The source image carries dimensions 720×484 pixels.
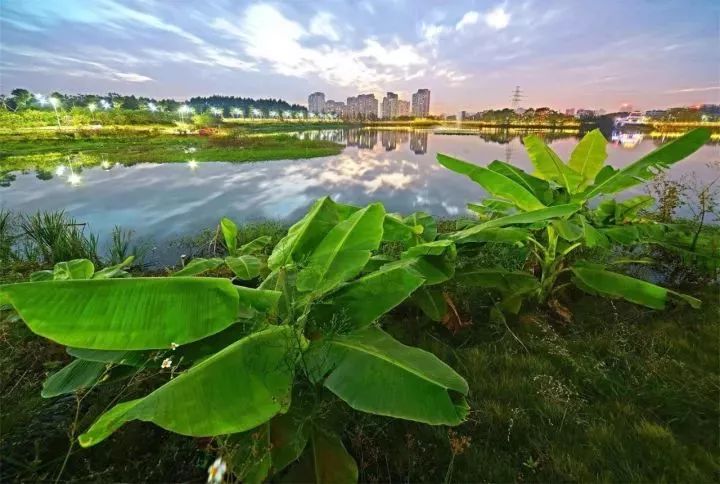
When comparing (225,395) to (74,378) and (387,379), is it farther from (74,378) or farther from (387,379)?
(74,378)

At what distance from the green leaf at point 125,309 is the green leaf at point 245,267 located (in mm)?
891

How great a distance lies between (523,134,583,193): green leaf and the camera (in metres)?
2.67

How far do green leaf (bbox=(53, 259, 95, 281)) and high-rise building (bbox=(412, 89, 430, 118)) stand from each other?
87614 mm

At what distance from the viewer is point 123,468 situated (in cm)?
129

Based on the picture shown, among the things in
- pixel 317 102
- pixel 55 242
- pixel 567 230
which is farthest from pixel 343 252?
pixel 317 102

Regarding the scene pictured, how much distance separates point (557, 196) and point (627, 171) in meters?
0.53

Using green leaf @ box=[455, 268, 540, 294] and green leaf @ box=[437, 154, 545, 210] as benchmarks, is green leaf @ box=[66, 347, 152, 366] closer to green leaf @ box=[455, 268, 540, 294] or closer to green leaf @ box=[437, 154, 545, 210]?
green leaf @ box=[455, 268, 540, 294]

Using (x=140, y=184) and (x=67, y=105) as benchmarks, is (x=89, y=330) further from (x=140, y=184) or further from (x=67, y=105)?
(x=67, y=105)

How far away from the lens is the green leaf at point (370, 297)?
1.44 m

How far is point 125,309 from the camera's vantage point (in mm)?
1072

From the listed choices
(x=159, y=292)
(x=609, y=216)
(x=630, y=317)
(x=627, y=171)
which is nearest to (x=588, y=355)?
(x=630, y=317)

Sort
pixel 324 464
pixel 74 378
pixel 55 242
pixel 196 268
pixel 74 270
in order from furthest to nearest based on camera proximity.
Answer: pixel 55 242
pixel 196 268
pixel 74 270
pixel 74 378
pixel 324 464

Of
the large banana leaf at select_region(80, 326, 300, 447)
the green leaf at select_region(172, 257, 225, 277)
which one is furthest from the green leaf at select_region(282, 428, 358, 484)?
the green leaf at select_region(172, 257, 225, 277)

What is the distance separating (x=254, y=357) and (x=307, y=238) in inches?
32.3
